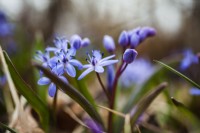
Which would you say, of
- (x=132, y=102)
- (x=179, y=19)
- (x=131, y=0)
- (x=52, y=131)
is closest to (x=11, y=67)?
(x=52, y=131)

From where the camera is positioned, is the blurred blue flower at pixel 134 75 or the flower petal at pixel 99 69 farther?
the blurred blue flower at pixel 134 75

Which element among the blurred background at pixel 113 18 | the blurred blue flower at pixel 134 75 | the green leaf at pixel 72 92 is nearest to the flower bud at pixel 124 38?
the green leaf at pixel 72 92

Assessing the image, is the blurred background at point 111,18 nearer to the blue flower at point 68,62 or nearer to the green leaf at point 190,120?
the green leaf at point 190,120

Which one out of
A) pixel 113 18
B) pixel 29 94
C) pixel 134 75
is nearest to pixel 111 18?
pixel 113 18

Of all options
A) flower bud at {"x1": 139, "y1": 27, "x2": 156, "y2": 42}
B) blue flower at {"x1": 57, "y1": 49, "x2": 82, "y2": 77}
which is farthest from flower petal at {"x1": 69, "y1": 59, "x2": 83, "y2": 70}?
flower bud at {"x1": 139, "y1": 27, "x2": 156, "y2": 42}

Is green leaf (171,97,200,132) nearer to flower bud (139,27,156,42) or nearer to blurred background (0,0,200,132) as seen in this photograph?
flower bud (139,27,156,42)

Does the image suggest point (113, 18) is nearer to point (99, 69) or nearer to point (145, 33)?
point (145, 33)

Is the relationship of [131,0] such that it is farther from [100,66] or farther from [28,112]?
[100,66]

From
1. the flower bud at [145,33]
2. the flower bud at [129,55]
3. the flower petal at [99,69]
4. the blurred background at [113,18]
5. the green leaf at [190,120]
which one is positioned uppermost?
the flower petal at [99,69]
